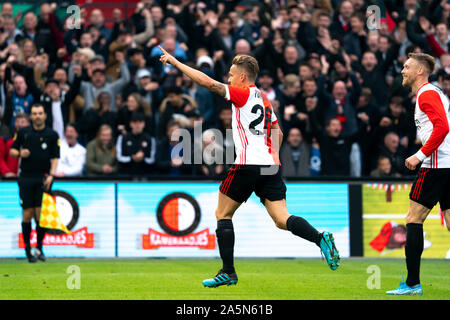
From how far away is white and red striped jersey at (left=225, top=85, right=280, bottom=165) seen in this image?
8.80m

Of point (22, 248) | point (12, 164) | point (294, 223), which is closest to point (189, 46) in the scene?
point (12, 164)

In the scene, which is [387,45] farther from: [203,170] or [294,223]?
[294,223]

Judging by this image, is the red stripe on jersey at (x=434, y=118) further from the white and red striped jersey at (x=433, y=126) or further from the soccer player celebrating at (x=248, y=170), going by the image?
the soccer player celebrating at (x=248, y=170)

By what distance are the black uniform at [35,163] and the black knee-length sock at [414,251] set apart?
22.6 feet

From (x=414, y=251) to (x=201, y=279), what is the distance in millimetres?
3028

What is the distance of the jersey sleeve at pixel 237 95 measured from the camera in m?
8.60

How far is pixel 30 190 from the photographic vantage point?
44.0 feet

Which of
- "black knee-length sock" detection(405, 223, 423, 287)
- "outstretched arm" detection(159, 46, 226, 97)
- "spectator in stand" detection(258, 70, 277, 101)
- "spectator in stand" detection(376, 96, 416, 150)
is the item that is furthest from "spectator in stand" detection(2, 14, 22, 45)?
"black knee-length sock" detection(405, 223, 423, 287)

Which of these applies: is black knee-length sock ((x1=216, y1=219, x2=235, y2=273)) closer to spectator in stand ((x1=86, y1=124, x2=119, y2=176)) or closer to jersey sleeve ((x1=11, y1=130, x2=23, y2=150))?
jersey sleeve ((x1=11, y1=130, x2=23, y2=150))

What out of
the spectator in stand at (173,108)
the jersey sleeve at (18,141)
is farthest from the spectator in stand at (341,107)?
the jersey sleeve at (18,141)

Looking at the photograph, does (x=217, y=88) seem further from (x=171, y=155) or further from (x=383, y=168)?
(x=383, y=168)

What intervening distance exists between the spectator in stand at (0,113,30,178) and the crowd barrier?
0.43m

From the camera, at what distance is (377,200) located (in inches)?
583

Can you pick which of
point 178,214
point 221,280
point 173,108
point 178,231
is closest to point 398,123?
point 173,108
